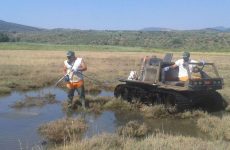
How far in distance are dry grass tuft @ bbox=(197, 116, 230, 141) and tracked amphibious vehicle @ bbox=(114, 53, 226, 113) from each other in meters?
1.60

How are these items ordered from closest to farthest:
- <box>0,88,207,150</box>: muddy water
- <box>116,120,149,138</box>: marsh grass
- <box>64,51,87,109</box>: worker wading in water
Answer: <box>0,88,207,150</box>: muddy water
<box>116,120,149,138</box>: marsh grass
<box>64,51,87,109</box>: worker wading in water

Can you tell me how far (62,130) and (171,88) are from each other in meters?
5.03

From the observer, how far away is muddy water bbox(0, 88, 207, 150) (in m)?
10.9

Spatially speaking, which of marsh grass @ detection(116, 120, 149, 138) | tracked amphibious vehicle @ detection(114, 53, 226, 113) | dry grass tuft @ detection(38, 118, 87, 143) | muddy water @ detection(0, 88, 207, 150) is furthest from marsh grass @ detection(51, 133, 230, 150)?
tracked amphibious vehicle @ detection(114, 53, 226, 113)

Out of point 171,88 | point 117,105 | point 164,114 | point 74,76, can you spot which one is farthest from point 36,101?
point 171,88

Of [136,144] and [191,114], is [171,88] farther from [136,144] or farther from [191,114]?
[136,144]

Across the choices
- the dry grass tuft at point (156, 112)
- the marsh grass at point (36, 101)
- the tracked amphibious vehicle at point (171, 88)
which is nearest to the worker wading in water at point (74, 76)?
the marsh grass at point (36, 101)

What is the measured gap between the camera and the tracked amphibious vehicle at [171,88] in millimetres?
14562

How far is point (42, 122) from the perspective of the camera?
13.2 meters

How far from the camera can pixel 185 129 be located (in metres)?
12.6

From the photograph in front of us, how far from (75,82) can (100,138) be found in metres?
6.57

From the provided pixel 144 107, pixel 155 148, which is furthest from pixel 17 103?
pixel 155 148

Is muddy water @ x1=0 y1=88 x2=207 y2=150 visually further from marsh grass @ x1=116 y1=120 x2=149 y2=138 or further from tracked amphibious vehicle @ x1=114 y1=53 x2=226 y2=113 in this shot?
tracked amphibious vehicle @ x1=114 y1=53 x2=226 y2=113

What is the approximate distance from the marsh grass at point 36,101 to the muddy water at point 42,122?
37 cm
